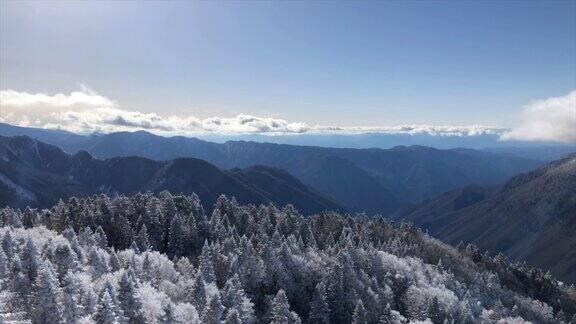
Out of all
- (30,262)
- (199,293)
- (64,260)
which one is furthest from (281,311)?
(30,262)

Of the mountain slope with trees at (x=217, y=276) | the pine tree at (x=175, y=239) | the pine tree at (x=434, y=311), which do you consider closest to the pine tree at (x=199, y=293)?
the mountain slope with trees at (x=217, y=276)

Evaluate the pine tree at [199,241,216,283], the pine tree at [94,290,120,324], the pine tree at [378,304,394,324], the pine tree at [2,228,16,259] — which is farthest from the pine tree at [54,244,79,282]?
the pine tree at [378,304,394,324]

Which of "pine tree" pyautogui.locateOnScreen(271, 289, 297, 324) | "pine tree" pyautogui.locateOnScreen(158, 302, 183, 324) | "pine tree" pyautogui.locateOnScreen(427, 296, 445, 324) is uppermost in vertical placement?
"pine tree" pyautogui.locateOnScreen(158, 302, 183, 324)

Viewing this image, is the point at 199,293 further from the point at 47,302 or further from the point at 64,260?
the point at 47,302

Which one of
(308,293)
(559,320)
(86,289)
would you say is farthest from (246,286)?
(559,320)

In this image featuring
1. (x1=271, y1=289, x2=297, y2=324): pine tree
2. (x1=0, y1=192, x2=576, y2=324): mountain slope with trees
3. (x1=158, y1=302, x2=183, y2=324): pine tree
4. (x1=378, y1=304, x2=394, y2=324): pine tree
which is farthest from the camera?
(x1=378, y1=304, x2=394, y2=324): pine tree

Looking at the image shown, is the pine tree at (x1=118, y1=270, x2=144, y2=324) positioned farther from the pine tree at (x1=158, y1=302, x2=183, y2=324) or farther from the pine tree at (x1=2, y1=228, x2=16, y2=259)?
the pine tree at (x1=2, y1=228, x2=16, y2=259)

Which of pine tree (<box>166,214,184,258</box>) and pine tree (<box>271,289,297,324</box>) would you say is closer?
pine tree (<box>271,289,297,324</box>)

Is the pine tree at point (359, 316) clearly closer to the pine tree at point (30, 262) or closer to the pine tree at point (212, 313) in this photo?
the pine tree at point (212, 313)
